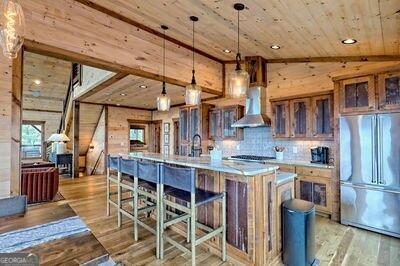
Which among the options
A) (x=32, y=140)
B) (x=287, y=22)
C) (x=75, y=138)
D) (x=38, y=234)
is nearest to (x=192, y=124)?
(x=287, y=22)

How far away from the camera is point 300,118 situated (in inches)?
173

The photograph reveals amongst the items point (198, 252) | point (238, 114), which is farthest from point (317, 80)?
point (198, 252)

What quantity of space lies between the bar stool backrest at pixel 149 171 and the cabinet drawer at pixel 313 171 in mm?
2676

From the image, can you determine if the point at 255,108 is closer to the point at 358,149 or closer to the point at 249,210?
the point at 358,149

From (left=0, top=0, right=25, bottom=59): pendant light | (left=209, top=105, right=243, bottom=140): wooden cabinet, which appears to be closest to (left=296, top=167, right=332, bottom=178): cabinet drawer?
(left=209, top=105, right=243, bottom=140): wooden cabinet

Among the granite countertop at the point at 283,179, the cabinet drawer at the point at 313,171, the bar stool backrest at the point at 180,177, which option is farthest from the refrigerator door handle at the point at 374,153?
the bar stool backrest at the point at 180,177

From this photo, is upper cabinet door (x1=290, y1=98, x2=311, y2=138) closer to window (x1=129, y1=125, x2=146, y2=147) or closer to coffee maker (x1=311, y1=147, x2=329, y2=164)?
coffee maker (x1=311, y1=147, x2=329, y2=164)

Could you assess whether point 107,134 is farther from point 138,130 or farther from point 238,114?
point 238,114

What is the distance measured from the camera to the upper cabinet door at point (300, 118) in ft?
14.0

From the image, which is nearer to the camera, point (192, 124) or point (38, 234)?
point (38, 234)

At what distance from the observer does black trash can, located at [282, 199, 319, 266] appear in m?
2.28

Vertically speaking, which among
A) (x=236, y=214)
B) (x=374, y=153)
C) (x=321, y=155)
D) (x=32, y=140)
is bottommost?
(x=236, y=214)

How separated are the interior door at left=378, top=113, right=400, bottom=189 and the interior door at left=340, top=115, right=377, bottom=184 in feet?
0.26

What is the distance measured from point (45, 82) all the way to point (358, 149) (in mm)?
8472
